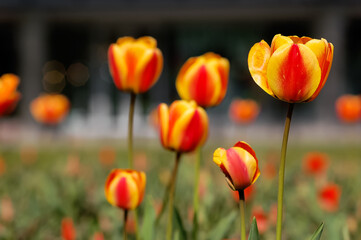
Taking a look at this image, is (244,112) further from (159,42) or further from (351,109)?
(159,42)

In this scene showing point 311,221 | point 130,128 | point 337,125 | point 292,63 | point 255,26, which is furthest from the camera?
point 255,26

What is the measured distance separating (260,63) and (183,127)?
0.18 meters

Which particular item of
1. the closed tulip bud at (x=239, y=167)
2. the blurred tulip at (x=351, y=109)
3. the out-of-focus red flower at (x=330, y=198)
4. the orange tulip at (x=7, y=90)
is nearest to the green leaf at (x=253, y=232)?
the closed tulip bud at (x=239, y=167)

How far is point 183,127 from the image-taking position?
83cm

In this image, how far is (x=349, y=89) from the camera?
47.1 feet

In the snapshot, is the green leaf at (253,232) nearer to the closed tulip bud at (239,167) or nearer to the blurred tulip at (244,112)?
the closed tulip bud at (239,167)

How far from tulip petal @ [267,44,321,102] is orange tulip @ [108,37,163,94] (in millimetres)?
334

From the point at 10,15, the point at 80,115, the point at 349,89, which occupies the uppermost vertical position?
the point at 10,15

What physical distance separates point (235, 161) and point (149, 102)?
43.8ft

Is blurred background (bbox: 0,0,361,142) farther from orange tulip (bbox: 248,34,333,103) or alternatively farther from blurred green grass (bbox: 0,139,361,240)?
orange tulip (bbox: 248,34,333,103)

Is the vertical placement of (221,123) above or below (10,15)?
below

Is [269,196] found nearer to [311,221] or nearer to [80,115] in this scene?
[311,221]

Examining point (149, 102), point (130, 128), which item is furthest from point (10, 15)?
point (130, 128)

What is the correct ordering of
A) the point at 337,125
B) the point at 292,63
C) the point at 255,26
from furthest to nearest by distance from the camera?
the point at 255,26
the point at 337,125
the point at 292,63
